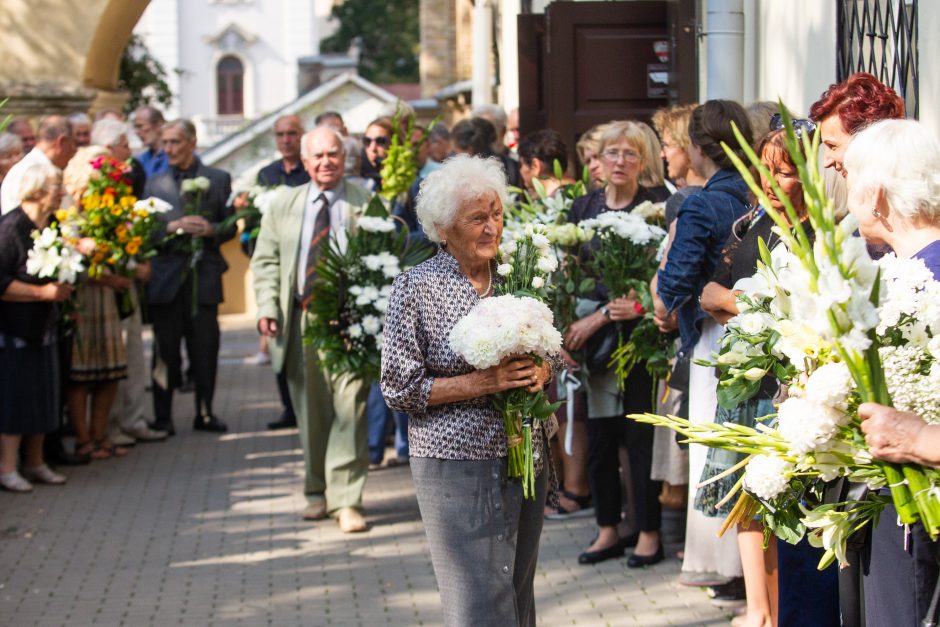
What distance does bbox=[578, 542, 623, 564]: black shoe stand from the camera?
288 inches

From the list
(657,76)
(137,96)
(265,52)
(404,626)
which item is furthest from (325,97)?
(265,52)

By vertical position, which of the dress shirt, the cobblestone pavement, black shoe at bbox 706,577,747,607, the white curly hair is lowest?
the cobblestone pavement

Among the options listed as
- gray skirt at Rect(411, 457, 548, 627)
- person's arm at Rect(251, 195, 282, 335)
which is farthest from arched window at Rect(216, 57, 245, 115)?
gray skirt at Rect(411, 457, 548, 627)

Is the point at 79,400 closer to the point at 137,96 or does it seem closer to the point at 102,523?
the point at 102,523

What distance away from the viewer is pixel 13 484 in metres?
9.23

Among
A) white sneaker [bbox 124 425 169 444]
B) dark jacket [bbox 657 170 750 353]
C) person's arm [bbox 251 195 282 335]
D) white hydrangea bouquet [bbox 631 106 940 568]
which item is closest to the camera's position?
white hydrangea bouquet [bbox 631 106 940 568]

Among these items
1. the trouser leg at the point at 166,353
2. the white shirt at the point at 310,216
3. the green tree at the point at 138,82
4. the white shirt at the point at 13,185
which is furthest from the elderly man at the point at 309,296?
the green tree at the point at 138,82

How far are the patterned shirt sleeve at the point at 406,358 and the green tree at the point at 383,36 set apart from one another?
6187 cm

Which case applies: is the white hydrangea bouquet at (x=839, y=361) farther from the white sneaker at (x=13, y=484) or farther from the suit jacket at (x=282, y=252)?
the white sneaker at (x=13, y=484)

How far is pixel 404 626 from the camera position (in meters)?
6.45

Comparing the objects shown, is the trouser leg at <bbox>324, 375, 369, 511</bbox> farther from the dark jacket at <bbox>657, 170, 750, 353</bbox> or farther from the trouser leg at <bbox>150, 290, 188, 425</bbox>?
the trouser leg at <bbox>150, 290, 188, 425</bbox>

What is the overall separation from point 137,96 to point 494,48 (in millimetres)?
10565

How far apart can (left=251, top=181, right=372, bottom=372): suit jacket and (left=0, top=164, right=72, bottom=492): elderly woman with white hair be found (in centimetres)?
158

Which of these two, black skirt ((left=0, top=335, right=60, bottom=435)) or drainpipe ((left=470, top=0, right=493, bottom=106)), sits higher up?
drainpipe ((left=470, top=0, right=493, bottom=106))
